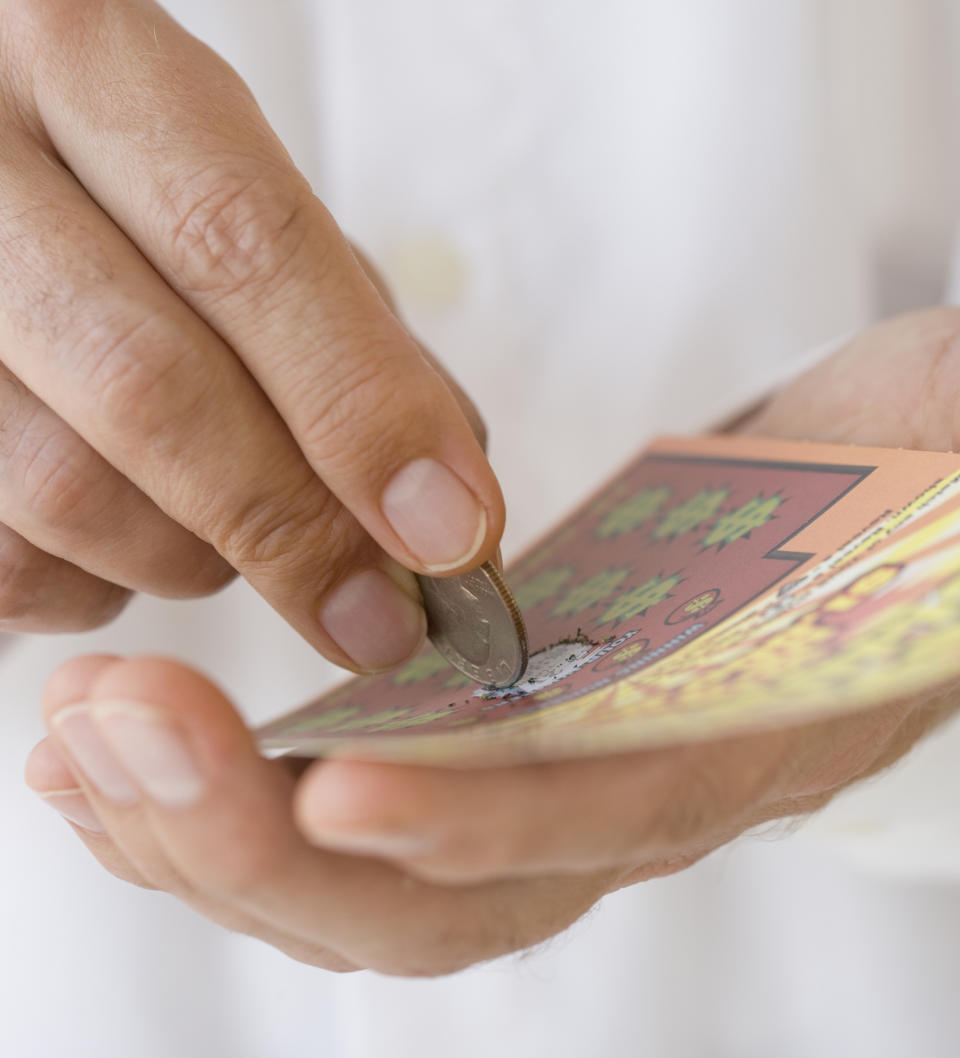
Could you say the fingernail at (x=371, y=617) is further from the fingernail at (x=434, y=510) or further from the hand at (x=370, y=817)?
the hand at (x=370, y=817)

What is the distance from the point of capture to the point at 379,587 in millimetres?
639

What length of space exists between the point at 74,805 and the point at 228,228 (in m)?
0.32

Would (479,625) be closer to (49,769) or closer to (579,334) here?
(49,769)

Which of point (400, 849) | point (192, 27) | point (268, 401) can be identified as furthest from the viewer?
point (192, 27)

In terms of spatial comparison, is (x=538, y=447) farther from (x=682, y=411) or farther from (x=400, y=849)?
(x=400, y=849)

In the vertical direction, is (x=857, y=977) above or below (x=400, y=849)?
below

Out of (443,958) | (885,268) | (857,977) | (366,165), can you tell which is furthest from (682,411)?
(443,958)

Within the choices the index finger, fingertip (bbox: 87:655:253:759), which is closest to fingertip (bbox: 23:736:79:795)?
fingertip (bbox: 87:655:253:759)

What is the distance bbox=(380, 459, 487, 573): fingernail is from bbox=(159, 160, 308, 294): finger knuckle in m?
0.13

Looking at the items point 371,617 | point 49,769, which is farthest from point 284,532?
point 49,769

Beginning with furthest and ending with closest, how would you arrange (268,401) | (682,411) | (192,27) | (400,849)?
(682,411) < (192,27) < (268,401) < (400,849)

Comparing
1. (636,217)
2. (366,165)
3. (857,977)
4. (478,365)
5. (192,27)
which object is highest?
(192,27)

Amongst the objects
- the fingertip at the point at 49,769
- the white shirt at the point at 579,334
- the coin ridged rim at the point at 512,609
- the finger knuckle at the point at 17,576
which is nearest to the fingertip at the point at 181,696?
the fingertip at the point at 49,769

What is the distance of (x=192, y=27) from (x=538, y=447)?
57 cm
